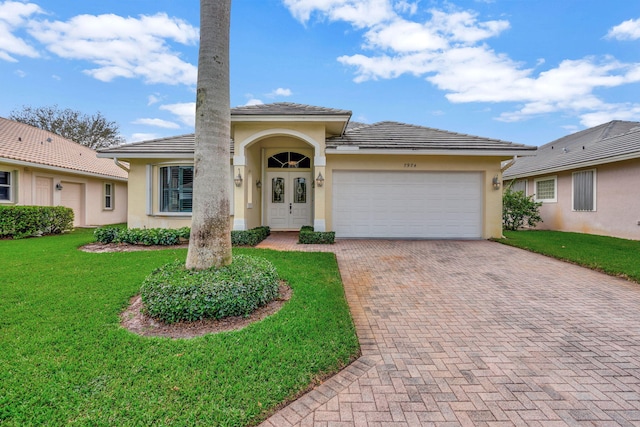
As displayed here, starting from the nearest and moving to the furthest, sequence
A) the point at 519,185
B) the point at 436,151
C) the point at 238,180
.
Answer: the point at 238,180 < the point at 436,151 < the point at 519,185

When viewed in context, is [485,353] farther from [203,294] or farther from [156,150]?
[156,150]

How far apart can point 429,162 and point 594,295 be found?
6764 millimetres

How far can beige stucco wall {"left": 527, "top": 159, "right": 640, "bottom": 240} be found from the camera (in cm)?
1073

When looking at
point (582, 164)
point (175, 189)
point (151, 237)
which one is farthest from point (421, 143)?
point (151, 237)

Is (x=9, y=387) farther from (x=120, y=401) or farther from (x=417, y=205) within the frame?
(x=417, y=205)

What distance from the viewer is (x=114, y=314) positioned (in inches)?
152

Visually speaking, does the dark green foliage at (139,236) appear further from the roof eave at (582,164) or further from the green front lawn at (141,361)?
the roof eave at (582,164)

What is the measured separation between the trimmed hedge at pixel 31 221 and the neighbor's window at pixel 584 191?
74.0 ft

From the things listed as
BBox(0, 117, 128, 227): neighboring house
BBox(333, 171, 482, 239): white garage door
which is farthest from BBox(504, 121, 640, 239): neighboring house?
BBox(0, 117, 128, 227): neighboring house

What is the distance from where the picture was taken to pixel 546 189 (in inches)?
594

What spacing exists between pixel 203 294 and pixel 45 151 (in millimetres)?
16702

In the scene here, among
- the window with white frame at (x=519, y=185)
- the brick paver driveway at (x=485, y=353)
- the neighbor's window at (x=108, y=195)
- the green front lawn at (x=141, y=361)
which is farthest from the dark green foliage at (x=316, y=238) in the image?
the neighbor's window at (x=108, y=195)

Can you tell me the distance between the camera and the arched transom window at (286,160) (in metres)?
12.5

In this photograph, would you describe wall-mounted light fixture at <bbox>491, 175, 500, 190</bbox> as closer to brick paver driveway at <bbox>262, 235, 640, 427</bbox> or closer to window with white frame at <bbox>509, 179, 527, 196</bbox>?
brick paver driveway at <bbox>262, 235, 640, 427</bbox>
